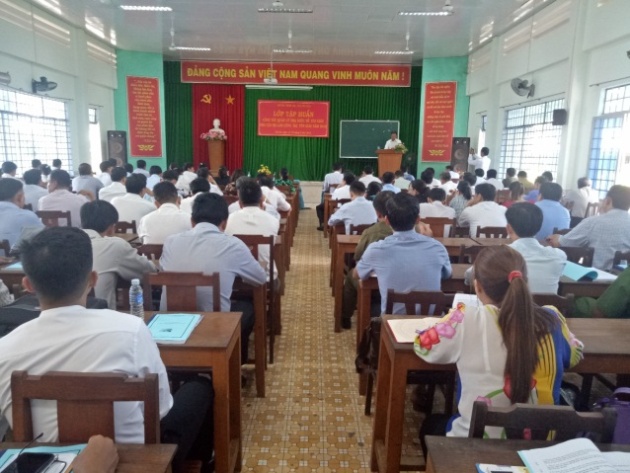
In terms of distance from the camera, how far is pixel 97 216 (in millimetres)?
2396

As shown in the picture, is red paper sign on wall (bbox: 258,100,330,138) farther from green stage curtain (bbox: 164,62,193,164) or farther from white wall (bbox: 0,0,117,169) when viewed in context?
white wall (bbox: 0,0,117,169)

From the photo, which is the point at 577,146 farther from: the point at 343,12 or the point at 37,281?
the point at 37,281

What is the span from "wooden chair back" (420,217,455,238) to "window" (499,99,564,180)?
3.88 m

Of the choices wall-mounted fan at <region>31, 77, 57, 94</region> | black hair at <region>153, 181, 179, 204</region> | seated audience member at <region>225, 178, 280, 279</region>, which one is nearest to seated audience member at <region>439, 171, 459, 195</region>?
→ seated audience member at <region>225, 178, 280, 279</region>

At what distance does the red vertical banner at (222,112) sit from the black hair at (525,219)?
10.8 meters

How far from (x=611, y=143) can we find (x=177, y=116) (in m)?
9.95

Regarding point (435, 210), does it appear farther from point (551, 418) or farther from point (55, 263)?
point (55, 263)

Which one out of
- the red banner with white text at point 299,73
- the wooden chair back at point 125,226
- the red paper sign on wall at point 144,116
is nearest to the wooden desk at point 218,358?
the wooden chair back at point 125,226

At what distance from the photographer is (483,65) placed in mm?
9977

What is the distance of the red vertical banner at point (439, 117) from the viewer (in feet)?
36.5

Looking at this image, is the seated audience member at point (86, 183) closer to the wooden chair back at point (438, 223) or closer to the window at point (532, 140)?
the wooden chair back at point (438, 223)

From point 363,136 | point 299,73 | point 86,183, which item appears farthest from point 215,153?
point 86,183

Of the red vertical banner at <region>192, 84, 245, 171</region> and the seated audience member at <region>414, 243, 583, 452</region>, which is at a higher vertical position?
the red vertical banner at <region>192, 84, 245, 171</region>

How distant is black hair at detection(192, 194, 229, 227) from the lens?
2.53 meters
